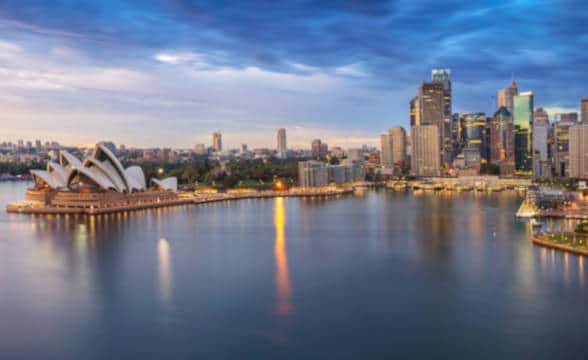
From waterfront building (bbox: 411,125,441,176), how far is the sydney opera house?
28924 mm

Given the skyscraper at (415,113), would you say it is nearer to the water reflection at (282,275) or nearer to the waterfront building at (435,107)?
the waterfront building at (435,107)

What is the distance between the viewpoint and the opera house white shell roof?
53.3ft

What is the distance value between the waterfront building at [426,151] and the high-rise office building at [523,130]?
22.6 ft

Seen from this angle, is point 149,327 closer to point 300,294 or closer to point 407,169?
point 300,294

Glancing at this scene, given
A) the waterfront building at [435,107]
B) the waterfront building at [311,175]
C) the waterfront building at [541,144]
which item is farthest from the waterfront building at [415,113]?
the waterfront building at [311,175]

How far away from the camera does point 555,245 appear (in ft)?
30.2

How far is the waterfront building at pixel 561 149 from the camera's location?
3862 centimetres

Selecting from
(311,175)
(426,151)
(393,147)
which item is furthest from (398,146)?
(311,175)

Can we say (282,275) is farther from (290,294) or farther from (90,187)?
(90,187)

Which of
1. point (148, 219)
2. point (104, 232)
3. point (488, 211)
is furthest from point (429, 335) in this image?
point (488, 211)

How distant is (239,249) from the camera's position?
31.9 ft

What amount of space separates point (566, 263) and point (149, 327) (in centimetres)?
572

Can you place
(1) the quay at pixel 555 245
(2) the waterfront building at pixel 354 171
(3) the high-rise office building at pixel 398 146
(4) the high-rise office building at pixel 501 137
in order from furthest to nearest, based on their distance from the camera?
(3) the high-rise office building at pixel 398 146 → (4) the high-rise office building at pixel 501 137 → (2) the waterfront building at pixel 354 171 → (1) the quay at pixel 555 245

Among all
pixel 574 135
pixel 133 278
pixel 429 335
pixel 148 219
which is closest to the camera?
pixel 429 335
